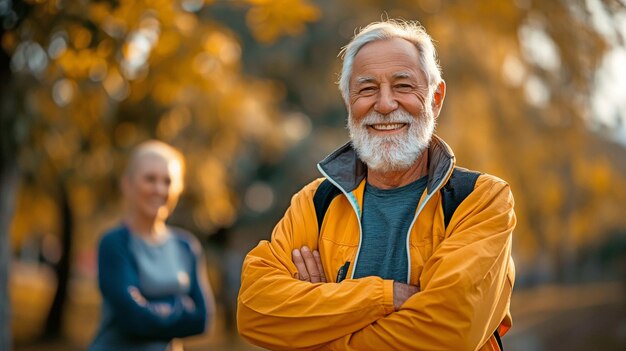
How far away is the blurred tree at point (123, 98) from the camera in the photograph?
5.88 m

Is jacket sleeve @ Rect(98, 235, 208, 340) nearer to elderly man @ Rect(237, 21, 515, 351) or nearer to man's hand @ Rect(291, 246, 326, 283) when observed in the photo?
elderly man @ Rect(237, 21, 515, 351)

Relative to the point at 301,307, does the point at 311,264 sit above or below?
above

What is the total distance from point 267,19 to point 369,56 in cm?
368

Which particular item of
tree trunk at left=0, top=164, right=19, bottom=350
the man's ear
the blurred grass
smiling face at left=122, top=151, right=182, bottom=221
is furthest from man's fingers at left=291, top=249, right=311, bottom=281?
the blurred grass

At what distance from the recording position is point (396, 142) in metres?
2.91

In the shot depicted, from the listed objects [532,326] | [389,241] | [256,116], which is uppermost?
[256,116]

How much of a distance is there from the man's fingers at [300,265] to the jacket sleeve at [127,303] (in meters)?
1.39

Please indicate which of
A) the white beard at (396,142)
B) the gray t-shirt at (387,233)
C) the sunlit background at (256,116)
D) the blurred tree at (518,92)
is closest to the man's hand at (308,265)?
the gray t-shirt at (387,233)

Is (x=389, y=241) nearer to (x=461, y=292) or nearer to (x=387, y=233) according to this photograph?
(x=387, y=233)

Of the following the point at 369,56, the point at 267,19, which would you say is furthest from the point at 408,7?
the point at 369,56

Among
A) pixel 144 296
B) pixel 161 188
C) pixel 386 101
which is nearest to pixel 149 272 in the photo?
pixel 144 296

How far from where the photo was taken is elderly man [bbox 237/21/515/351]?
8.60 ft

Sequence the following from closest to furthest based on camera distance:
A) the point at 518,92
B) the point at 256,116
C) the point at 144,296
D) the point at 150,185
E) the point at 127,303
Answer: the point at 127,303
the point at 144,296
the point at 150,185
the point at 518,92
the point at 256,116

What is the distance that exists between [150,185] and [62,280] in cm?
1331
